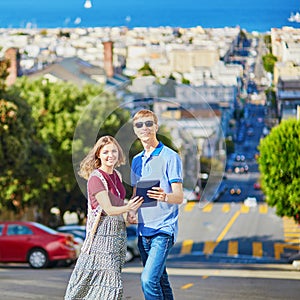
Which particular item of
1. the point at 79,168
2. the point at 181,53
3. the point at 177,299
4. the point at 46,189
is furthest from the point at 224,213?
the point at 79,168

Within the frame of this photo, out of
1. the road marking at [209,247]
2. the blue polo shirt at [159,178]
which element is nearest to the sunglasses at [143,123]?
the blue polo shirt at [159,178]

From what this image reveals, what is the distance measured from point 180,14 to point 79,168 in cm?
1443

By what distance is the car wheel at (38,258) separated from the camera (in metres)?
24.4

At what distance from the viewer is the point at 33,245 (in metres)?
24.6

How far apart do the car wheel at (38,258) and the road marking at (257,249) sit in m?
22.5

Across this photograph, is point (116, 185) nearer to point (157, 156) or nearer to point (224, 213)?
point (157, 156)

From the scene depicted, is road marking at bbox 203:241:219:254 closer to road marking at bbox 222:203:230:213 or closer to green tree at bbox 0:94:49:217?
green tree at bbox 0:94:49:217

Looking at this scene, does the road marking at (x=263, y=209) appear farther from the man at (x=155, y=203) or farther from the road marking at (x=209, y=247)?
the man at (x=155, y=203)

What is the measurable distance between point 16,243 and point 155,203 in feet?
59.5

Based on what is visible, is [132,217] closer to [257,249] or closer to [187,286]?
[187,286]

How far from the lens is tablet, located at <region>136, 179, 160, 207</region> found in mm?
6883

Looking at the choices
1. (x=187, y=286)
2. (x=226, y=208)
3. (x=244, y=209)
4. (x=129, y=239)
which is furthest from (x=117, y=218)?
(x=226, y=208)

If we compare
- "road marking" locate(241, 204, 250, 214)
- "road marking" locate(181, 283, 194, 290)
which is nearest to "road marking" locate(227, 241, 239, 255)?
"road marking" locate(241, 204, 250, 214)

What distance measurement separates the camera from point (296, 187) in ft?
124
